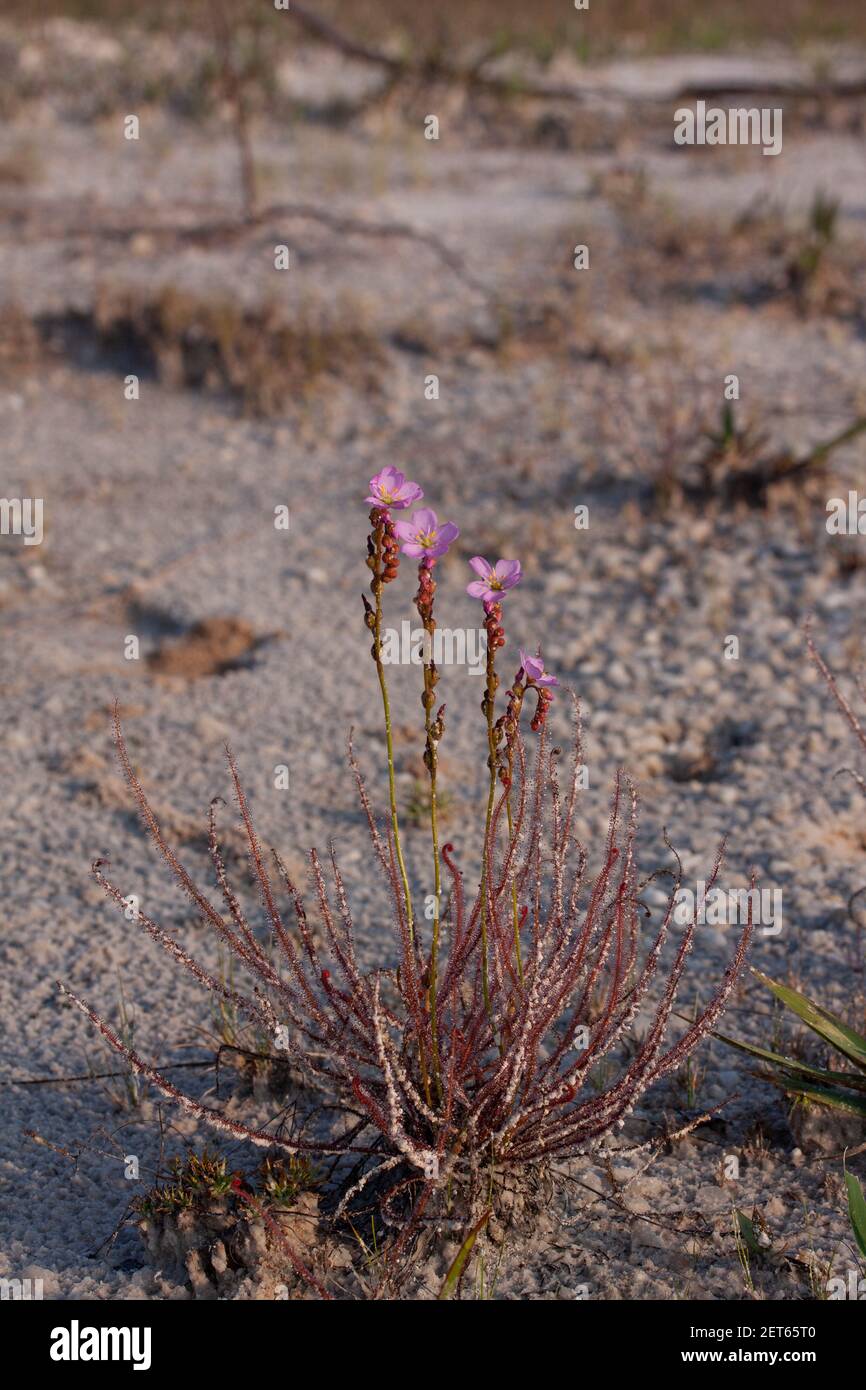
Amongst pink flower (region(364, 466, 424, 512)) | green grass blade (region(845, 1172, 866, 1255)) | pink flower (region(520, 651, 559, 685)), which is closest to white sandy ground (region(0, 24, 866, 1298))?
green grass blade (region(845, 1172, 866, 1255))

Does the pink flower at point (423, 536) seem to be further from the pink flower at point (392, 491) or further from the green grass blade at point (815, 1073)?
the green grass blade at point (815, 1073)

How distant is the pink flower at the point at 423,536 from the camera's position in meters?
2.10

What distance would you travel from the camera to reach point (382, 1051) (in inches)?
87.5

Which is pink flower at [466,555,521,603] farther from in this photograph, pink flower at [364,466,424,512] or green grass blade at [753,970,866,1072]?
green grass blade at [753,970,866,1072]

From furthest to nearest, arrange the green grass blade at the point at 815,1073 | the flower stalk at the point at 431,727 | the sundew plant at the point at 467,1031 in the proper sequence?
the green grass blade at the point at 815,1073
the sundew plant at the point at 467,1031
the flower stalk at the point at 431,727

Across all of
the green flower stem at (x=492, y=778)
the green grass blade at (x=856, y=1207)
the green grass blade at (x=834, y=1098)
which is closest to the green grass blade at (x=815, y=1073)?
the green grass blade at (x=834, y=1098)

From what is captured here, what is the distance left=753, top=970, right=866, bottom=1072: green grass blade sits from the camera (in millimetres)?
2670

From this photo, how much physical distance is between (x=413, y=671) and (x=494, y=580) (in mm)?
2616

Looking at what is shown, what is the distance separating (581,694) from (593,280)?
12.0 feet

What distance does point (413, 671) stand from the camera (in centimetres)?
474

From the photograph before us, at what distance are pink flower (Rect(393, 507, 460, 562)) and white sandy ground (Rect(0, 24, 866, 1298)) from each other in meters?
1.26

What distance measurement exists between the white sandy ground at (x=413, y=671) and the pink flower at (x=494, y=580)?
1.20 m
